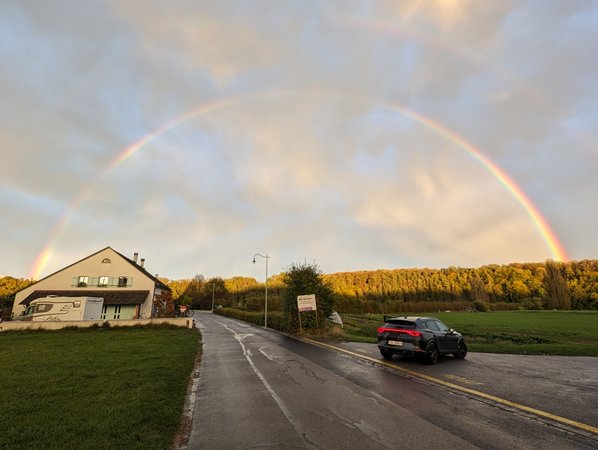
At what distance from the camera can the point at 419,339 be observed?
12406mm

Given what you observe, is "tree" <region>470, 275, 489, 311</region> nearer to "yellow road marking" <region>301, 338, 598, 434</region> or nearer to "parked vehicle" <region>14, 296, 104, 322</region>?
"parked vehicle" <region>14, 296, 104, 322</region>

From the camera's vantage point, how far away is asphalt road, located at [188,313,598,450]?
5.24m

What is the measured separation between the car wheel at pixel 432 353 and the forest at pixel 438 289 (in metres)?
44.5

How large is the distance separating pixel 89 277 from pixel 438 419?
51.3 metres

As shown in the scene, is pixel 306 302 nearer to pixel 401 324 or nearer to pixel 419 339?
pixel 401 324

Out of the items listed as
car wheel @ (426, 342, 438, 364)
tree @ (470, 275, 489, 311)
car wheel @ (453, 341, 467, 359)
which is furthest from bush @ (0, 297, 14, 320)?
tree @ (470, 275, 489, 311)

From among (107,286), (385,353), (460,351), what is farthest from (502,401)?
(107,286)

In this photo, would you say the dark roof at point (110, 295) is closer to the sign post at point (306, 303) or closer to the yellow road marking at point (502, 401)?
the sign post at point (306, 303)

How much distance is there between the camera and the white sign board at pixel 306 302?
996 inches

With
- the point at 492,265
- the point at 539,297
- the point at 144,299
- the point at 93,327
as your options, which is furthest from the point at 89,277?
the point at 492,265

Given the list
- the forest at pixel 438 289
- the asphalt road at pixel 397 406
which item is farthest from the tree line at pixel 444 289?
the asphalt road at pixel 397 406

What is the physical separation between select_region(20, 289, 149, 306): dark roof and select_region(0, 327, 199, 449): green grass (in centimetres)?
3082

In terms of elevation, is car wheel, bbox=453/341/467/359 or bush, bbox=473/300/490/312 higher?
bush, bbox=473/300/490/312

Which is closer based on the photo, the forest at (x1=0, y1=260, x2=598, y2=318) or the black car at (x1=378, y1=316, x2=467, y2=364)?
the black car at (x1=378, y1=316, x2=467, y2=364)
